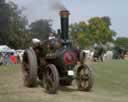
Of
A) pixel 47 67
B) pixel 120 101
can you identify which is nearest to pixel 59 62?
pixel 47 67

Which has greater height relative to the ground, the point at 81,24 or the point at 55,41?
the point at 81,24

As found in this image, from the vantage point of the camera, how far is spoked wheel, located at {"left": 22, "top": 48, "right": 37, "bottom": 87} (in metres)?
11.2

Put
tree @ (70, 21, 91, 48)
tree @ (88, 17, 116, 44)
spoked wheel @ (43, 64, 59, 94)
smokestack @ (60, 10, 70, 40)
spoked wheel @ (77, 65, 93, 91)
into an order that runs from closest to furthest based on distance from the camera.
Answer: spoked wheel @ (43, 64, 59, 94)
spoked wheel @ (77, 65, 93, 91)
smokestack @ (60, 10, 70, 40)
tree @ (70, 21, 91, 48)
tree @ (88, 17, 116, 44)

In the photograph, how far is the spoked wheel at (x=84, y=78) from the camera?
36.3 ft

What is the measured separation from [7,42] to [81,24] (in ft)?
101

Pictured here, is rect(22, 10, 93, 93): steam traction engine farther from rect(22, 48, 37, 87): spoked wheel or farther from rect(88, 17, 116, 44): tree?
rect(88, 17, 116, 44): tree

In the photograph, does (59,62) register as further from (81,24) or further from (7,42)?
(81,24)

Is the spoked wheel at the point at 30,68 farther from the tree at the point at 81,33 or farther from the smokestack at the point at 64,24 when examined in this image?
the tree at the point at 81,33

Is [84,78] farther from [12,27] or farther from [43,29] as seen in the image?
[12,27]

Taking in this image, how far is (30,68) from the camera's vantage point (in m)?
11.3

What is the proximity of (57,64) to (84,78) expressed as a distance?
0.87 metres

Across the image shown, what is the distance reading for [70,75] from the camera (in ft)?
35.4

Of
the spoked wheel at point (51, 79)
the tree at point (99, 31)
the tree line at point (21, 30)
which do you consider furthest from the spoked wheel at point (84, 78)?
the tree at point (99, 31)

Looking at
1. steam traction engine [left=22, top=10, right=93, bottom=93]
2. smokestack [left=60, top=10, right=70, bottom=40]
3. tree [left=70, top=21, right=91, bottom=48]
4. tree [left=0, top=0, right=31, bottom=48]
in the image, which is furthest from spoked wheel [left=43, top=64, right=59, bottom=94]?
tree [left=70, top=21, right=91, bottom=48]
